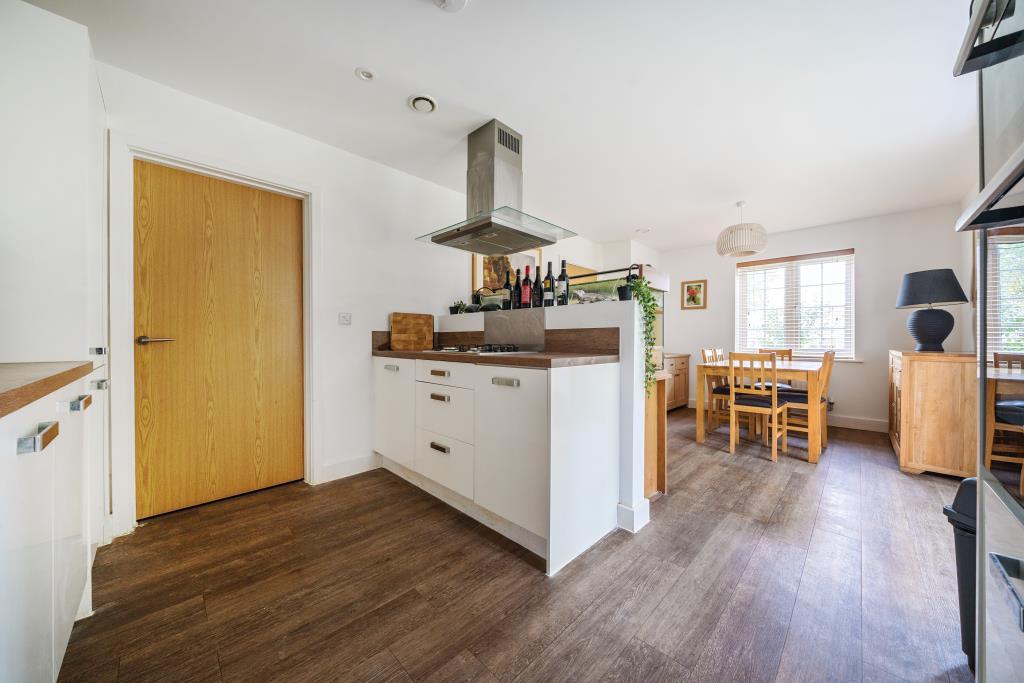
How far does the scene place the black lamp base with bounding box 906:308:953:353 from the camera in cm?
295

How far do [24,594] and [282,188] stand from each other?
2.38m

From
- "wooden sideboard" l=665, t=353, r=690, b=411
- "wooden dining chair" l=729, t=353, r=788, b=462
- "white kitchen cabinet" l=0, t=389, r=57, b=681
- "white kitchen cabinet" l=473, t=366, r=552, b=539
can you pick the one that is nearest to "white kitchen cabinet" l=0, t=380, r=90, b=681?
"white kitchen cabinet" l=0, t=389, r=57, b=681

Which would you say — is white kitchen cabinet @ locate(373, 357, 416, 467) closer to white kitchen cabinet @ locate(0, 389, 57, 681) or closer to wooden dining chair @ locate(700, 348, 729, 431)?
white kitchen cabinet @ locate(0, 389, 57, 681)

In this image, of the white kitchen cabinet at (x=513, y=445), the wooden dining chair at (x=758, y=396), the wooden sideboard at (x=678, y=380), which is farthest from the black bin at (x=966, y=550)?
the wooden sideboard at (x=678, y=380)

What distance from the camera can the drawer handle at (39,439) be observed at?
702mm

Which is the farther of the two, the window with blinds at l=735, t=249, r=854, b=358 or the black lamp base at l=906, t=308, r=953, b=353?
the window with blinds at l=735, t=249, r=854, b=358

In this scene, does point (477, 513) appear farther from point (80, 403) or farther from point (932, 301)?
point (932, 301)

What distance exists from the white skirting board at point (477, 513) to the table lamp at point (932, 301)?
3718 mm

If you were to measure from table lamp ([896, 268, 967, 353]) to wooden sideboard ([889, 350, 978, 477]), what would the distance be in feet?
0.97

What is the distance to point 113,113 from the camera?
188 cm

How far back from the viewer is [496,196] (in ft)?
7.79

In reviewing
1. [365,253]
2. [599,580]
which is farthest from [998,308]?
[365,253]

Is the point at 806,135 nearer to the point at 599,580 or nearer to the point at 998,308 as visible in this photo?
the point at 998,308

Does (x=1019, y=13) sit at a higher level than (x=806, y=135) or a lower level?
lower
